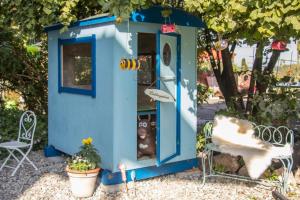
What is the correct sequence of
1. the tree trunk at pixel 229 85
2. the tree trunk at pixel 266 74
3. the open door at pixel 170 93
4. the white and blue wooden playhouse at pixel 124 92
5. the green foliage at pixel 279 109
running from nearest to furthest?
the white and blue wooden playhouse at pixel 124 92 < the open door at pixel 170 93 < the green foliage at pixel 279 109 < the tree trunk at pixel 266 74 < the tree trunk at pixel 229 85

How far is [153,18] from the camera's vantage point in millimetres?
5961

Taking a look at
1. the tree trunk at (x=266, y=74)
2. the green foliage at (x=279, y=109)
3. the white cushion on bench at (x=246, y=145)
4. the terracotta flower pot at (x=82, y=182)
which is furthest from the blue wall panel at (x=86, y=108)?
the tree trunk at (x=266, y=74)

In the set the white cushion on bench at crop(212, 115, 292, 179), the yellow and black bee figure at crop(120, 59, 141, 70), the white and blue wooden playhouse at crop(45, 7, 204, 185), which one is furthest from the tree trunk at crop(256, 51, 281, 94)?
the yellow and black bee figure at crop(120, 59, 141, 70)

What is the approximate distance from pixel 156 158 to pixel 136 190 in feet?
2.12

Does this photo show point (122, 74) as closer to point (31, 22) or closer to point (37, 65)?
point (31, 22)

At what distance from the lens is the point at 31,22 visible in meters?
7.26

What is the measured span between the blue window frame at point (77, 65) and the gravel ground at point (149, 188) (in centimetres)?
144

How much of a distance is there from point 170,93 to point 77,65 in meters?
1.85

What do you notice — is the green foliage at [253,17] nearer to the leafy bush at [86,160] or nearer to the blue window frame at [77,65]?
the blue window frame at [77,65]

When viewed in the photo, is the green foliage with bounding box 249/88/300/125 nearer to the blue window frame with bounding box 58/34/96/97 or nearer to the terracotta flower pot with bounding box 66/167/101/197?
the blue window frame with bounding box 58/34/96/97

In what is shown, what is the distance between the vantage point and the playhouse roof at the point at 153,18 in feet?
19.0

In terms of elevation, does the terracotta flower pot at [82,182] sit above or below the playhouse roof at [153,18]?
below

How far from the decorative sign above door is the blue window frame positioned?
0.91 m

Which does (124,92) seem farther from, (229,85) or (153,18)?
(229,85)
